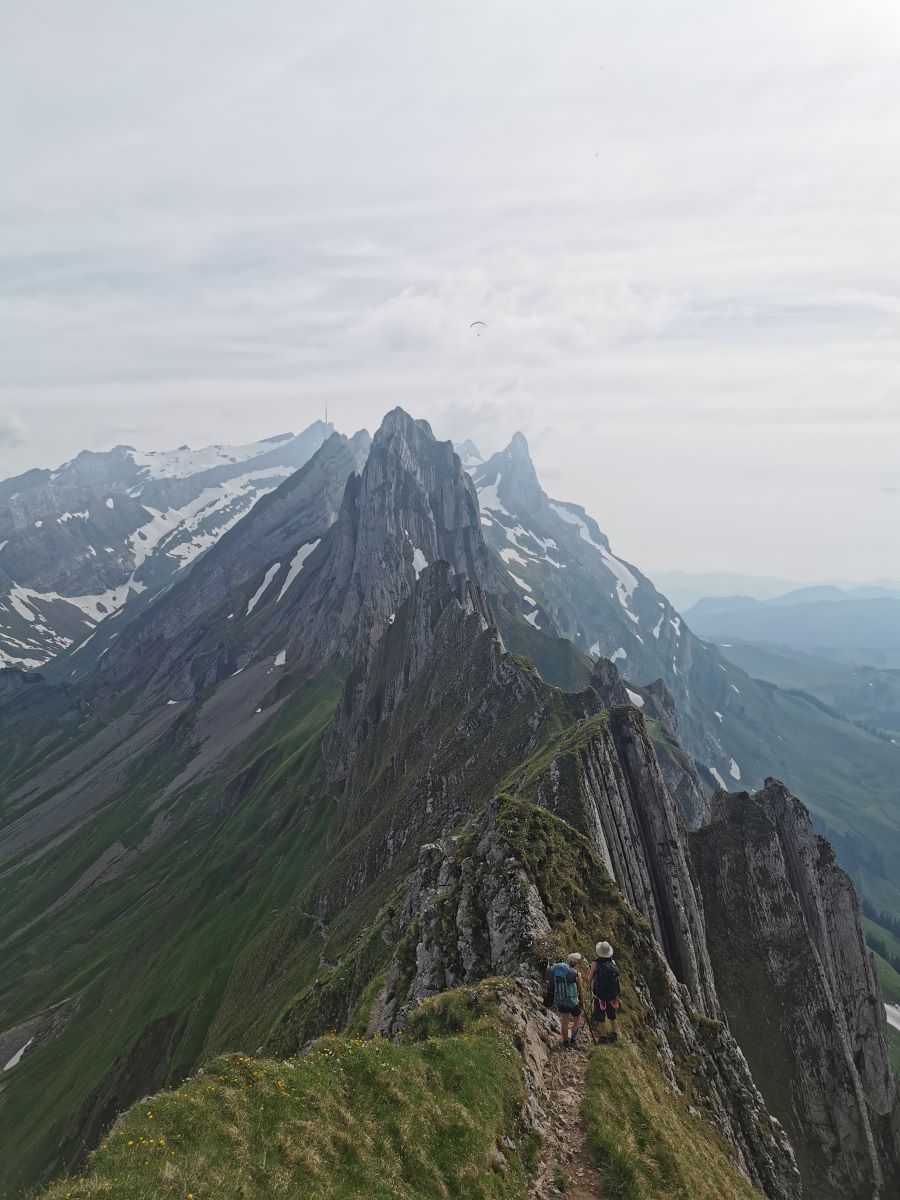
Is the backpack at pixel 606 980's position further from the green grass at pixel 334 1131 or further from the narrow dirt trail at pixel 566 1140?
the green grass at pixel 334 1131

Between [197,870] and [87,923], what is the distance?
1673 inches

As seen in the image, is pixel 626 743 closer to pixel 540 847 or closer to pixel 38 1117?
pixel 540 847

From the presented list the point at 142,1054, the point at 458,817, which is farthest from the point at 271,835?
the point at 458,817

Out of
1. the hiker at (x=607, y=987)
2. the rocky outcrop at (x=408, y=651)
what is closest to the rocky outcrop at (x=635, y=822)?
the hiker at (x=607, y=987)

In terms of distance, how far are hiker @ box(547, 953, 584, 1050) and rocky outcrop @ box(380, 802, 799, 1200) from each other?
9.69ft

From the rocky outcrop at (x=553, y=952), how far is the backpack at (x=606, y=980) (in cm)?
386

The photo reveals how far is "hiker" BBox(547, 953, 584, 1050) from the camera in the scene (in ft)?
84.4

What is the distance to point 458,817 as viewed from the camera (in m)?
82.5

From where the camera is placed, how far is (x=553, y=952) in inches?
1278

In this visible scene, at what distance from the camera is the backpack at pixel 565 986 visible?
25688mm

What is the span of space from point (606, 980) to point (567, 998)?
74.6 inches

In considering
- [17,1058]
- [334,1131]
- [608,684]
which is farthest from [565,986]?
[17,1058]

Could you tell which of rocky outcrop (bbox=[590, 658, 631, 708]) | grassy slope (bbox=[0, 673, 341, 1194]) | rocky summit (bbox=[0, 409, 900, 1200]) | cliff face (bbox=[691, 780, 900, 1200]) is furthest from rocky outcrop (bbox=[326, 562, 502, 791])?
cliff face (bbox=[691, 780, 900, 1200])

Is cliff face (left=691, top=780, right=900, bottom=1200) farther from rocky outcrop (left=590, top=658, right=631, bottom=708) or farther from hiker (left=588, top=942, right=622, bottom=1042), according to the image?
rocky outcrop (left=590, top=658, right=631, bottom=708)
